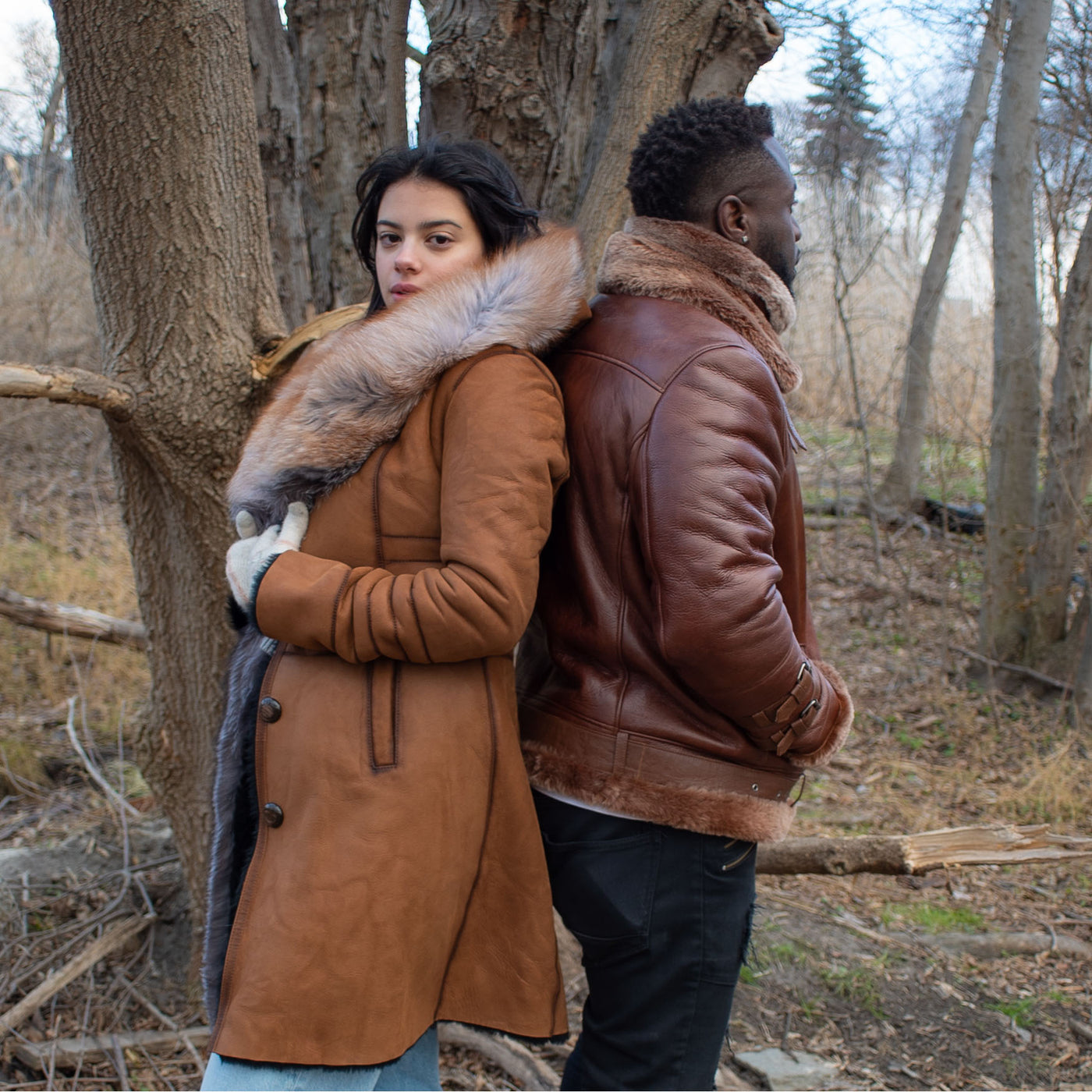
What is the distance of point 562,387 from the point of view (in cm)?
171

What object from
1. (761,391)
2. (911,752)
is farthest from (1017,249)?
(761,391)

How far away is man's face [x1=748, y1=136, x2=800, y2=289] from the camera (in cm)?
174

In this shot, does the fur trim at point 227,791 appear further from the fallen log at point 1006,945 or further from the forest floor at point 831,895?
the fallen log at point 1006,945

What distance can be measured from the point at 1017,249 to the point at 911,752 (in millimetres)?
3313

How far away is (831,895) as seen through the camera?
3.83 meters

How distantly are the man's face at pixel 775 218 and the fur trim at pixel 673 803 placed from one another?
955mm

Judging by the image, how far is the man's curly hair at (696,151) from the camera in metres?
1.72

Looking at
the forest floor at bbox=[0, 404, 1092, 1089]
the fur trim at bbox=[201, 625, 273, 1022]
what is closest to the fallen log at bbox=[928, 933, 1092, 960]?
the forest floor at bbox=[0, 404, 1092, 1089]

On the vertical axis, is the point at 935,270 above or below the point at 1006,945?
above

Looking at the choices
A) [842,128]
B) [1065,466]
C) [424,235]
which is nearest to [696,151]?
[424,235]

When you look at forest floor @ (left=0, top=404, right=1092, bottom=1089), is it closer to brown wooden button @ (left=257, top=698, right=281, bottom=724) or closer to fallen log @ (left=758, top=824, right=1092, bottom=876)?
fallen log @ (left=758, top=824, right=1092, bottom=876)

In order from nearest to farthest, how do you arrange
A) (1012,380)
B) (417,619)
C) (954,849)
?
(417,619) → (954,849) → (1012,380)

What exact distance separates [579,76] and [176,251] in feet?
4.53

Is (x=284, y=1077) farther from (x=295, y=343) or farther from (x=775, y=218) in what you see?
(x=775, y=218)
